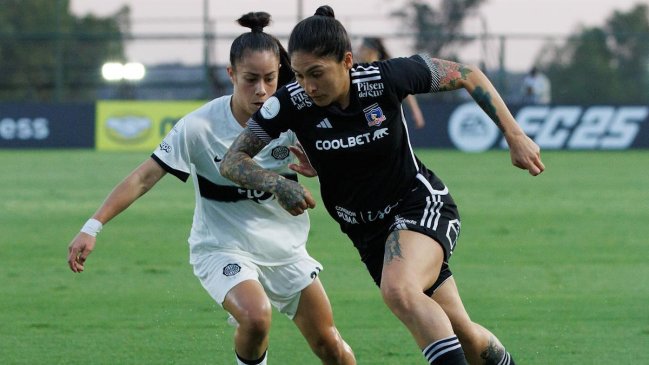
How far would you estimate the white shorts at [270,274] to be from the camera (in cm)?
632

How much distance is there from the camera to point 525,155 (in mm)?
5680

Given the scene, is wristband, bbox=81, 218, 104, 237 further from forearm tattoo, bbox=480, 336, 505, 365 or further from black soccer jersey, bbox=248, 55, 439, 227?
forearm tattoo, bbox=480, 336, 505, 365

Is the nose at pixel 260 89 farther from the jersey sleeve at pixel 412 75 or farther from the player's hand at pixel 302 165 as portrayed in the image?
the jersey sleeve at pixel 412 75

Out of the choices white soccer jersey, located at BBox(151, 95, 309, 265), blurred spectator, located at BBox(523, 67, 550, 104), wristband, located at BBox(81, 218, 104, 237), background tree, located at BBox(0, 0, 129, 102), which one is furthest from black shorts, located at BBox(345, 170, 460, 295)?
background tree, located at BBox(0, 0, 129, 102)

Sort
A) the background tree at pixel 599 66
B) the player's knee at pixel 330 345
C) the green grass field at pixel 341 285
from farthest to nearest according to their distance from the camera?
the background tree at pixel 599 66 < the green grass field at pixel 341 285 < the player's knee at pixel 330 345

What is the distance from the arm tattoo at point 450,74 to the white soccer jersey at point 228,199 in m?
0.91

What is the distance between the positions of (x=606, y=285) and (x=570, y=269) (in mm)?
907

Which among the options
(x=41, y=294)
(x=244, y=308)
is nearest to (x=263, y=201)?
(x=244, y=308)

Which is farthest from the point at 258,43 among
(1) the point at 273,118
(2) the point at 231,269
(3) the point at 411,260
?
(3) the point at 411,260

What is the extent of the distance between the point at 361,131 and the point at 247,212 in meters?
1.02

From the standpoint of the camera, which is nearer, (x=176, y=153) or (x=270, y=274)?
A: (x=176, y=153)

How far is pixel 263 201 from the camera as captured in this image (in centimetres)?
650

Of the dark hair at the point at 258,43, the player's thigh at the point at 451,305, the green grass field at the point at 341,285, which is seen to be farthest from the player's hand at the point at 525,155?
the green grass field at the point at 341,285

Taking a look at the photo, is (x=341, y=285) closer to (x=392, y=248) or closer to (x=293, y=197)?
(x=392, y=248)
